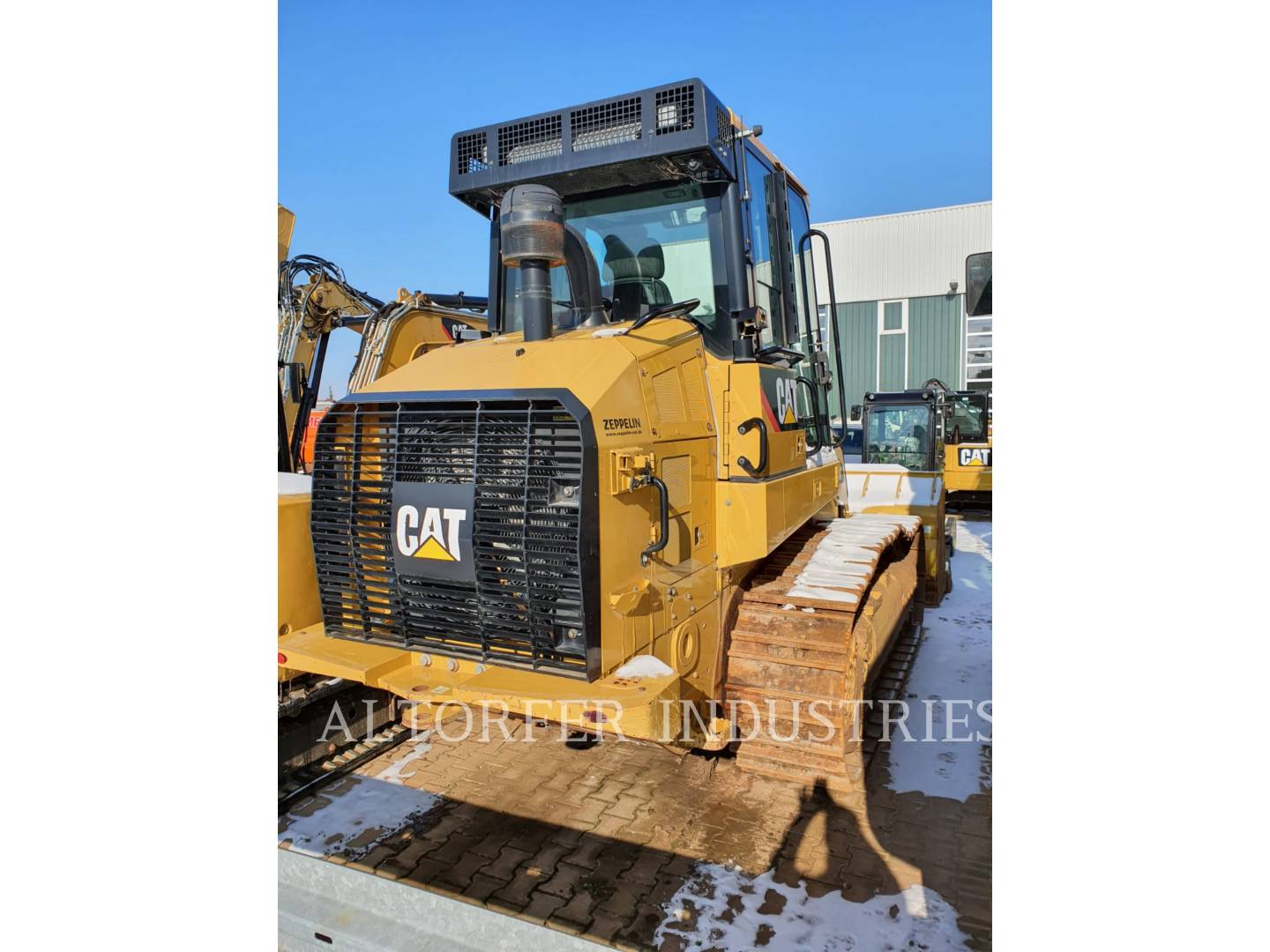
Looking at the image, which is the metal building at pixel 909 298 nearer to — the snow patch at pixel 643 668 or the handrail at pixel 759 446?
the handrail at pixel 759 446

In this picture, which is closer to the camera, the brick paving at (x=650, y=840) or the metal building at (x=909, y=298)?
the brick paving at (x=650, y=840)

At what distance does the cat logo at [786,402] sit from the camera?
13.3 ft

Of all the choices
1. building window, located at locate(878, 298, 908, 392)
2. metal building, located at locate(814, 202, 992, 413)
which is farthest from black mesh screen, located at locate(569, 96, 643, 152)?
building window, located at locate(878, 298, 908, 392)

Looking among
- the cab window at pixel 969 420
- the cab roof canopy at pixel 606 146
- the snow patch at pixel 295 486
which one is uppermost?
the cab roof canopy at pixel 606 146

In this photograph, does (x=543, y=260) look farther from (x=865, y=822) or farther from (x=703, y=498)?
(x=865, y=822)

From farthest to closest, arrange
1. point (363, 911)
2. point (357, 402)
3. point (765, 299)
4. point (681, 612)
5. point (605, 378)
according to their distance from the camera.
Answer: point (765, 299), point (681, 612), point (357, 402), point (605, 378), point (363, 911)

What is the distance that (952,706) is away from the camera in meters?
5.18

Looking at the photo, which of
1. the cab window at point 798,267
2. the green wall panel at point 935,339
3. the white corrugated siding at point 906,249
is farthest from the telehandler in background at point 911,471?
the white corrugated siding at point 906,249

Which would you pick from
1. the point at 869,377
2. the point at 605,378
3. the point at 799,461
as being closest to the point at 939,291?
the point at 869,377

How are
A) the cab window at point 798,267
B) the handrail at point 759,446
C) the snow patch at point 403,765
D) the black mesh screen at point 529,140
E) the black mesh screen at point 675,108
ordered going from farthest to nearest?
the cab window at point 798,267, the snow patch at point 403,765, the black mesh screen at point 529,140, the handrail at point 759,446, the black mesh screen at point 675,108

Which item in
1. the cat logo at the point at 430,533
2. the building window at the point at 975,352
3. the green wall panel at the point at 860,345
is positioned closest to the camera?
the cat logo at the point at 430,533

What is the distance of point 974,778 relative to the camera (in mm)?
4160

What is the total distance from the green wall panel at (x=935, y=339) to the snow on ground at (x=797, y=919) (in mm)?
25215

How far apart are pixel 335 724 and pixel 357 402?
2.42m
